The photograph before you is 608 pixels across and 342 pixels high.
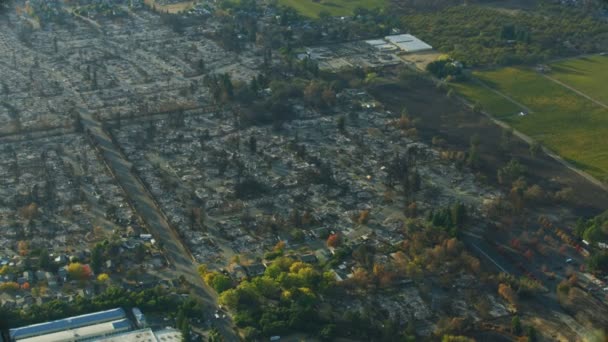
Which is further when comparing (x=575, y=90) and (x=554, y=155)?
(x=575, y=90)

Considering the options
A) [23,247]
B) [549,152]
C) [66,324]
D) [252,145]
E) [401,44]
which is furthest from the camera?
[401,44]

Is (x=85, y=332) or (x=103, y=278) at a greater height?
(x=85, y=332)

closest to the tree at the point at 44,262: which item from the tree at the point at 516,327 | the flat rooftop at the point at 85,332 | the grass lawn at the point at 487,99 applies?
the flat rooftop at the point at 85,332

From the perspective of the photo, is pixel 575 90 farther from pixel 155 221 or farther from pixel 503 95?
pixel 155 221

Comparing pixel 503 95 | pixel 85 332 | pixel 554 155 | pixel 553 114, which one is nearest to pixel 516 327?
pixel 85 332

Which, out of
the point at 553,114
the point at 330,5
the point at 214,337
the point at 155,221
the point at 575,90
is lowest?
the point at 155,221

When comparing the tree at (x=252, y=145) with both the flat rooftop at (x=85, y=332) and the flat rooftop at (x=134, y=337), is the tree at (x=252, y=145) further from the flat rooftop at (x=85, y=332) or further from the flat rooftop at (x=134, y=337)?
the flat rooftop at (x=134, y=337)

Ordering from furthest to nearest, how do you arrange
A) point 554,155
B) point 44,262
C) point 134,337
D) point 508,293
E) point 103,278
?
point 554,155, point 44,262, point 103,278, point 508,293, point 134,337
